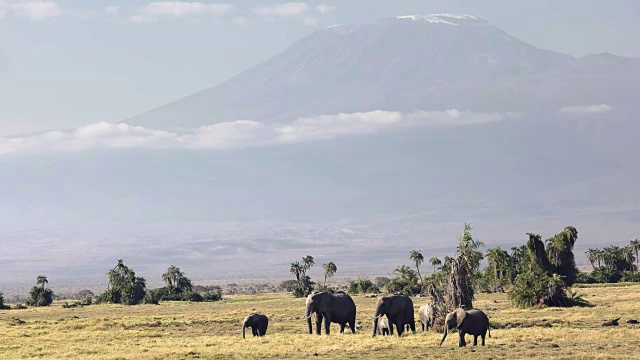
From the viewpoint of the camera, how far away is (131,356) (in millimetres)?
45125

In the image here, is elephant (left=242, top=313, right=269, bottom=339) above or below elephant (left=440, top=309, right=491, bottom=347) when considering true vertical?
above

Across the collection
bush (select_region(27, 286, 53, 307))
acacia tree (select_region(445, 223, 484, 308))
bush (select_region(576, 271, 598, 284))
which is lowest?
acacia tree (select_region(445, 223, 484, 308))

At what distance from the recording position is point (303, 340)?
49.2 metres

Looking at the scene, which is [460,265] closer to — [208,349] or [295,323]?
[295,323]

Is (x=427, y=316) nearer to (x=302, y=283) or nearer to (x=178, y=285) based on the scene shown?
(x=302, y=283)

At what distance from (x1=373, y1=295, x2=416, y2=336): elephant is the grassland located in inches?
53.8

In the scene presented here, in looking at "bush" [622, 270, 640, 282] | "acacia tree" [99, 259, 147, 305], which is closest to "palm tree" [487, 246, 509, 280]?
"bush" [622, 270, 640, 282]

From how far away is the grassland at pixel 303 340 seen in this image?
141ft

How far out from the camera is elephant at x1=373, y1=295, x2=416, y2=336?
5103 centimetres

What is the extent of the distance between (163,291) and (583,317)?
2994 inches

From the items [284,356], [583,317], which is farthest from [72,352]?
[583,317]

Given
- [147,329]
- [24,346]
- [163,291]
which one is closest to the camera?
[24,346]

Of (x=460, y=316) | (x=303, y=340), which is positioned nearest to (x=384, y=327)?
(x=303, y=340)

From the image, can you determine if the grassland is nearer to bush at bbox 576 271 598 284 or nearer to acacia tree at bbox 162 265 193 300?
bush at bbox 576 271 598 284
